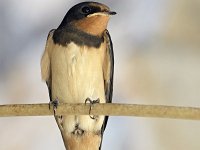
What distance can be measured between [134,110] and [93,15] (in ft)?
1.91

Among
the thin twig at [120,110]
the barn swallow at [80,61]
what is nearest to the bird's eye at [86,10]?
the barn swallow at [80,61]

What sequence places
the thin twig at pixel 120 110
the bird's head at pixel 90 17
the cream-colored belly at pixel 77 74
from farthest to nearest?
1. the cream-colored belly at pixel 77 74
2. the bird's head at pixel 90 17
3. the thin twig at pixel 120 110

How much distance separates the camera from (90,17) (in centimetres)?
176

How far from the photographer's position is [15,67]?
8.03 feet

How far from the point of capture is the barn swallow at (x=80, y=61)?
1803mm

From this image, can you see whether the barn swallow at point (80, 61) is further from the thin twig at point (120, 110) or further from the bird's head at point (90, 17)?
the thin twig at point (120, 110)

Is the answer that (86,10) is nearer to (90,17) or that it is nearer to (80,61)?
(90,17)

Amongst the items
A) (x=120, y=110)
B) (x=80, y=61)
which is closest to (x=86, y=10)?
(x=80, y=61)

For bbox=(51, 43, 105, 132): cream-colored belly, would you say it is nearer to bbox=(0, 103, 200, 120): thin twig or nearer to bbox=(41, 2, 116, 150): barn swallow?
bbox=(41, 2, 116, 150): barn swallow

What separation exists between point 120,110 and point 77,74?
24.3 inches

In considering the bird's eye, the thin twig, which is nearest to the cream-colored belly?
the bird's eye

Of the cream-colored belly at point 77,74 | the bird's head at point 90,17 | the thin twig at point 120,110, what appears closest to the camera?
the thin twig at point 120,110

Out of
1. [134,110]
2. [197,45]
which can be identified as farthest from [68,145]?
[134,110]

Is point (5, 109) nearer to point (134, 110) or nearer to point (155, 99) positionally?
point (134, 110)
